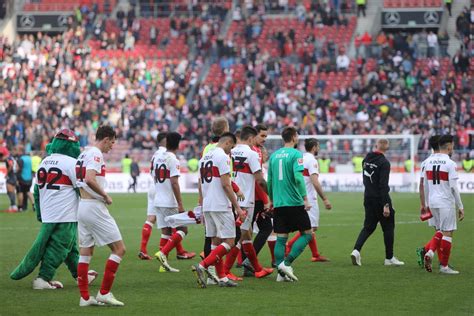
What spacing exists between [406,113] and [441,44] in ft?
19.1

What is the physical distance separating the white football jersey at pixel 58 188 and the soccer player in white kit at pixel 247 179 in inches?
93.9

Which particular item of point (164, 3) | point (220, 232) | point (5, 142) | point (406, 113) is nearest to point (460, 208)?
point (220, 232)

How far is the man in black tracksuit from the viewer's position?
16312 mm

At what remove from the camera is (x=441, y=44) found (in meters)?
48.9

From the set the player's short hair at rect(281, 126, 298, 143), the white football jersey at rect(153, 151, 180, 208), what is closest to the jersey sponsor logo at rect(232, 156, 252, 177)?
the player's short hair at rect(281, 126, 298, 143)

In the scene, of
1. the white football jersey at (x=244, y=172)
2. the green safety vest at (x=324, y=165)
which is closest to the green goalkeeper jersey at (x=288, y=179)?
the white football jersey at (x=244, y=172)

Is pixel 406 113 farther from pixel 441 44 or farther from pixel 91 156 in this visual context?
pixel 91 156

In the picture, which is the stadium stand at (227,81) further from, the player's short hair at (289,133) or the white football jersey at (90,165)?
the white football jersey at (90,165)

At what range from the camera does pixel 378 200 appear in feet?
54.2

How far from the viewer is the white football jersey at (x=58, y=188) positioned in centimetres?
1328

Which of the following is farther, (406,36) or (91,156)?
(406,36)

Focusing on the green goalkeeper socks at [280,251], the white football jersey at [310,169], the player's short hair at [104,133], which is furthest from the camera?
the white football jersey at [310,169]

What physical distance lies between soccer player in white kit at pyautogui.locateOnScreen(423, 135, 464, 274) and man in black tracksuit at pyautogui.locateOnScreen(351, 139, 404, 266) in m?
0.99

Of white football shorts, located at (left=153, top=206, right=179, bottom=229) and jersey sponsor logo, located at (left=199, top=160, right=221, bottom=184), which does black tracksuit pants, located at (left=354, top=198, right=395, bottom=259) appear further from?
jersey sponsor logo, located at (left=199, top=160, right=221, bottom=184)
